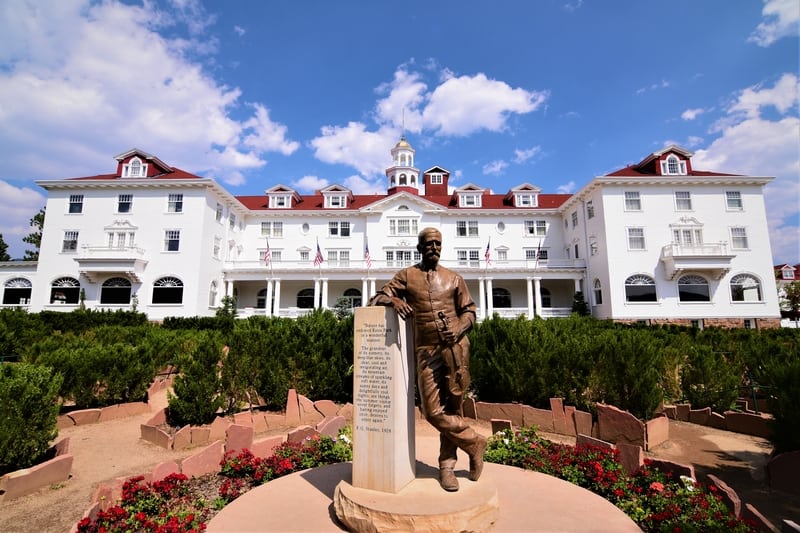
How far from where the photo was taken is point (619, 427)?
24.4ft

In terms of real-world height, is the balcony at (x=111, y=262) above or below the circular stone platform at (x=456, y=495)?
above

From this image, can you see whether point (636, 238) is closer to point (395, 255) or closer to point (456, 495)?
point (395, 255)

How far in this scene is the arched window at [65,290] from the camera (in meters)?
31.0

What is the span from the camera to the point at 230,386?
375 inches

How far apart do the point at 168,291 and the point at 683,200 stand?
40.6 metres

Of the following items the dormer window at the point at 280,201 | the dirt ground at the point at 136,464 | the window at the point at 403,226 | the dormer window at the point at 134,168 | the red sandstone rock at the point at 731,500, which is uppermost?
the dormer window at the point at 134,168

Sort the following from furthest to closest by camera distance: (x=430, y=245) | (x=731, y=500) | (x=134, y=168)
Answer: (x=134, y=168) → (x=430, y=245) → (x=731, y=500)

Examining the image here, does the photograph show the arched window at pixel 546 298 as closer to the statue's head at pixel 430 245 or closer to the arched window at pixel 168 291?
the arched window at pixel 168 291

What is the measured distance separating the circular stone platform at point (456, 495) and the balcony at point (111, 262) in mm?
31221

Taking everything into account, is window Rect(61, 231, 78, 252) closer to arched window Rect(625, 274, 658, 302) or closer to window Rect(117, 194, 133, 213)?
window Rect(117, 194, 133, 213)

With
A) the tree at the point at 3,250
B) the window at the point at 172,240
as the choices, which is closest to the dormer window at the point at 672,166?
the window at the point at 172,240

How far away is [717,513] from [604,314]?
97.7 feet

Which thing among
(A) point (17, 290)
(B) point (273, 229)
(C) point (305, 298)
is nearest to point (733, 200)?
(C) point (305, 298)

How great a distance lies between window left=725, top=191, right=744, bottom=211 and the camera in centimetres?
3097
